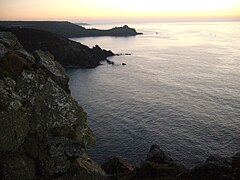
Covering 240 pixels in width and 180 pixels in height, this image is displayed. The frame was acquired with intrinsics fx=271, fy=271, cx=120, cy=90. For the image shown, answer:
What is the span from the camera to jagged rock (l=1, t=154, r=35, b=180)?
29.8 meters

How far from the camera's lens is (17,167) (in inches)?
1192

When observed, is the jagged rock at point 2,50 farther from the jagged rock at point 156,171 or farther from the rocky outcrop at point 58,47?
the rocky outcrop at point 58,47

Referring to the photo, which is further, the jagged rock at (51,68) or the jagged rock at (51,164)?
the jagged rock at (51,68)

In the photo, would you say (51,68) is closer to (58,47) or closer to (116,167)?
(116,167)

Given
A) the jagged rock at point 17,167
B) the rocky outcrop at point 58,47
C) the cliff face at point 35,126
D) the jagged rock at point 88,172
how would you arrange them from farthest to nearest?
the rocky outcrop at point 58,47 → the jagged rock at point 88,172 → the jagged rock at point 17,167 → the cliff face at point 35,126

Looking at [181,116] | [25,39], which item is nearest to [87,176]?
[181,116]

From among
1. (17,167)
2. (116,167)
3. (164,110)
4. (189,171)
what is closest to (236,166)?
(189,171)

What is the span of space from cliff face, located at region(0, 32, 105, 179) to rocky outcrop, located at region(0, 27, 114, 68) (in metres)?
132

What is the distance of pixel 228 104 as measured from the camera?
289ft

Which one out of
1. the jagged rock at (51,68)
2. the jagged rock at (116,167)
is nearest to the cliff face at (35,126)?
the jagged rock at (51,68)

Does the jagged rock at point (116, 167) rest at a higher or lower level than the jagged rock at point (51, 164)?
lower

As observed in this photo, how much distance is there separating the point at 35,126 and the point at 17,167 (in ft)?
16.0

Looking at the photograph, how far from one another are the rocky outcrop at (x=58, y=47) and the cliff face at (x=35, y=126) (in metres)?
132

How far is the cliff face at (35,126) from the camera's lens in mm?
29641
